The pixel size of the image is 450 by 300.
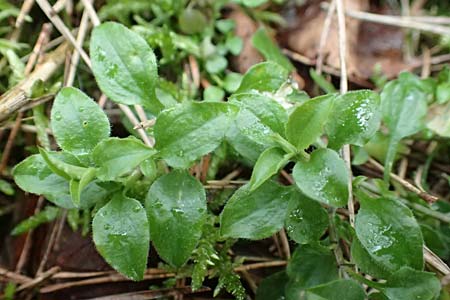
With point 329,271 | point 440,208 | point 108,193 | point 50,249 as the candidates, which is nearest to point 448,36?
point 440,208

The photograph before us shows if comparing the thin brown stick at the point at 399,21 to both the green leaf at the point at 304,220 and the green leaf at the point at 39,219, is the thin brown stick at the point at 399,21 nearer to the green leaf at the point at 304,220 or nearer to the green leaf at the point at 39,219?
the green leaf at the point at 304,220

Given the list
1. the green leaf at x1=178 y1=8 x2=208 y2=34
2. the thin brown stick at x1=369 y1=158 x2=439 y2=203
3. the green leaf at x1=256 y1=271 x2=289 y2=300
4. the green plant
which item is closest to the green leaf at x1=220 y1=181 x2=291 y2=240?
the green plant

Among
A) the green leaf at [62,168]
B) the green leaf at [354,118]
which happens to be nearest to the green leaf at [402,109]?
the green leaf at [354,118]

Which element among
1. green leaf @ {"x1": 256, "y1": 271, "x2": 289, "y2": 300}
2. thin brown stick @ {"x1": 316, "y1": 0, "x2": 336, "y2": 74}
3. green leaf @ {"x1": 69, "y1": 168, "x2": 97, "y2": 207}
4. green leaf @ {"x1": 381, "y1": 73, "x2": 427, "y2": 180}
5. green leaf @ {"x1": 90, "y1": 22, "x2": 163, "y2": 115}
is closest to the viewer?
green leaf @ {"x1": 69, "y1": 168, "x2": 97, "y2": 207}

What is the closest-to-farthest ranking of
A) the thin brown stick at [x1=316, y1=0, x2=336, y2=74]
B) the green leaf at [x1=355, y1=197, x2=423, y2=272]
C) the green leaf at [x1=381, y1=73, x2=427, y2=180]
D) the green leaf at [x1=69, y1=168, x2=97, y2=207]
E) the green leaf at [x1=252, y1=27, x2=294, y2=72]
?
the green leaf at [x1=69, y1=168, x2=97, y2=207], the green leaf at [x1=355, y1=197, x2=423, y2=272], the green leaf at [x1=381, y1=73, x2=427, y2=180], the green leaf at [x1=252, y1=27, x2=294, y2=72], the thin brown stick at [x1=316, y1=0, x2=336, y2=74]

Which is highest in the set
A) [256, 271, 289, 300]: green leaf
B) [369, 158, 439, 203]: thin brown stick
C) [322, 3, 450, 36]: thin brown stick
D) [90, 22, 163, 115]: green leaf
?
[90, 22, 163, 115]: green leaf

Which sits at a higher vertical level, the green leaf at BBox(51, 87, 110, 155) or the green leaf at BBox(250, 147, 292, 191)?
the green leaf at BBox(51, 87, 110, 155)

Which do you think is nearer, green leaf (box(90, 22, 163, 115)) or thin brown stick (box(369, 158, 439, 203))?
green leaf (box(90, 22, 163, 115))

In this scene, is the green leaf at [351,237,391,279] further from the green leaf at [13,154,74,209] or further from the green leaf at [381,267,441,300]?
the green leaf at [13,154,74,209]
